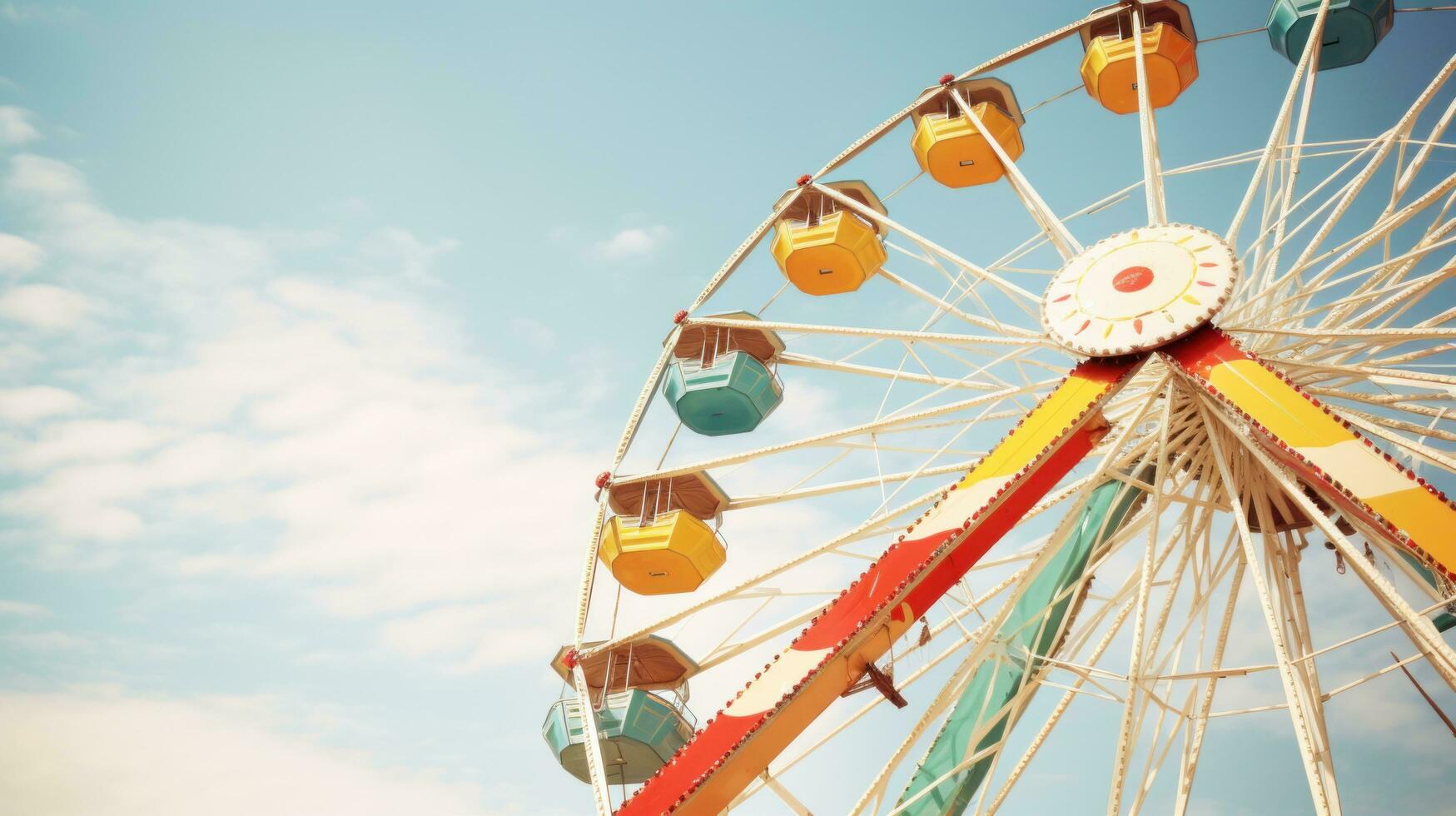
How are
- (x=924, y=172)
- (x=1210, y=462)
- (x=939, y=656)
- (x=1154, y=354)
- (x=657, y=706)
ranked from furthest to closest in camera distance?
(x=924, y=172) → (x=657, y=706) → (x=939, y=656) → (x=1210, y=462) → (x=1154, y=354)

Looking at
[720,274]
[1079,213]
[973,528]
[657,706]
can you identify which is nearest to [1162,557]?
[973,528]

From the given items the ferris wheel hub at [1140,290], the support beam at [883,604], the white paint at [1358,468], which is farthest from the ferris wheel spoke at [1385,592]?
the support beam at [883,604]

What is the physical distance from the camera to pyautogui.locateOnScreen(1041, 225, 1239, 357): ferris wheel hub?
26.3 ft

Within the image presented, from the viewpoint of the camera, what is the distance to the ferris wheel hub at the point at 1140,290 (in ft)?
26.3

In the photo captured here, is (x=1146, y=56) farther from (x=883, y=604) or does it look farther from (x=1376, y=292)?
(x=883, y=604)

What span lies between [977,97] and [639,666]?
6268 millimetres

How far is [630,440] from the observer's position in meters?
11.4

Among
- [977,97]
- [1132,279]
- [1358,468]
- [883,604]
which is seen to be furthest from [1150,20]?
[883,604]

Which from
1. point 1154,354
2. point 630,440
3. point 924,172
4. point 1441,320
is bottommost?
point 1154,354

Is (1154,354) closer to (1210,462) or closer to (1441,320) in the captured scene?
(1210,462)

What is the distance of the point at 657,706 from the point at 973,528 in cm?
406

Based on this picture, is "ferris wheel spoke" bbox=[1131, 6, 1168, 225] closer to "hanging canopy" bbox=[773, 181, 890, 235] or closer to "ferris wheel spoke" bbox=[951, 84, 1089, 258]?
"ferris wheel spoke" bbox=[951, 84, 1089, 258]

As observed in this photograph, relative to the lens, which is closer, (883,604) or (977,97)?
(883,604)

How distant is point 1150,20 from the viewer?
37.1 ft
